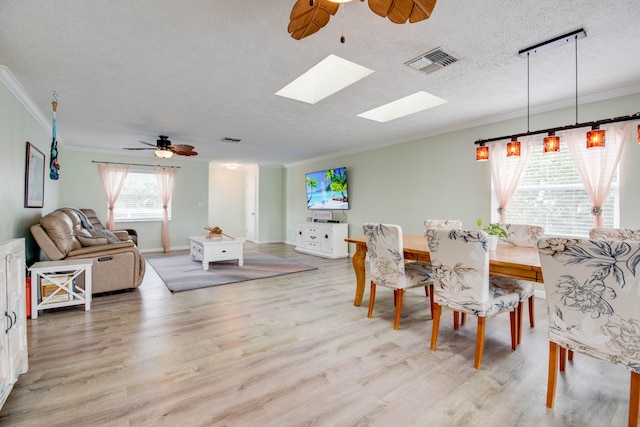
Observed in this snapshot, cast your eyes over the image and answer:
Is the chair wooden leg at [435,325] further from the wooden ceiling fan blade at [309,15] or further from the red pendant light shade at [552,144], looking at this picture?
the wooden ceiling fan blade at [309,15]

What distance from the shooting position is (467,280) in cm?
214

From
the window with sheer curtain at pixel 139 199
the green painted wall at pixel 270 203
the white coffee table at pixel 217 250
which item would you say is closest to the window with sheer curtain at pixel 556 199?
the white coffee table at pixel 217 250

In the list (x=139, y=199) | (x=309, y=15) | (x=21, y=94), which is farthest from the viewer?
(x=139, y=199)

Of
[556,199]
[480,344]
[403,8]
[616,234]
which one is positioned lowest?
[480,344]

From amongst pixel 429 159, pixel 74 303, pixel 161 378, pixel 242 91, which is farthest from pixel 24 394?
pixel 429 159

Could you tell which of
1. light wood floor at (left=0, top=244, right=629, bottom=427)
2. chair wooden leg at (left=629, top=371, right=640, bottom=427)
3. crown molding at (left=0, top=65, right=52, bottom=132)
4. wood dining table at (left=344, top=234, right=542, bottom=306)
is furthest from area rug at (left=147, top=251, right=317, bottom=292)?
chair wooden leg at (left=629, top=371, right=640, bottom=427)

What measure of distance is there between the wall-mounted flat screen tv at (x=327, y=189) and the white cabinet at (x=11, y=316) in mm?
5403

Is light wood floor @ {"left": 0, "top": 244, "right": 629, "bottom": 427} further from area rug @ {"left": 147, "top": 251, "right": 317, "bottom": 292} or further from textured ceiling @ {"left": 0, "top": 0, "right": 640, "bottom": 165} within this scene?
textured ceiling @ {"left": 0, "top": 0, "right": 640, "bottom": 165}

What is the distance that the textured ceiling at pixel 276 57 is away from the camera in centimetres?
192

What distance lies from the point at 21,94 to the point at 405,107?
181 inches

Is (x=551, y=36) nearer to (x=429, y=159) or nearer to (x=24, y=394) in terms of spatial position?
(x=429, y=159)

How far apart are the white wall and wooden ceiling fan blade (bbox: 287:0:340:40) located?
3525mm

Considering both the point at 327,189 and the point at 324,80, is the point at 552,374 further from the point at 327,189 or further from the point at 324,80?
the point at 327,189

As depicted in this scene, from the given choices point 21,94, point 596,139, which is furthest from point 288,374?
point 21,94
